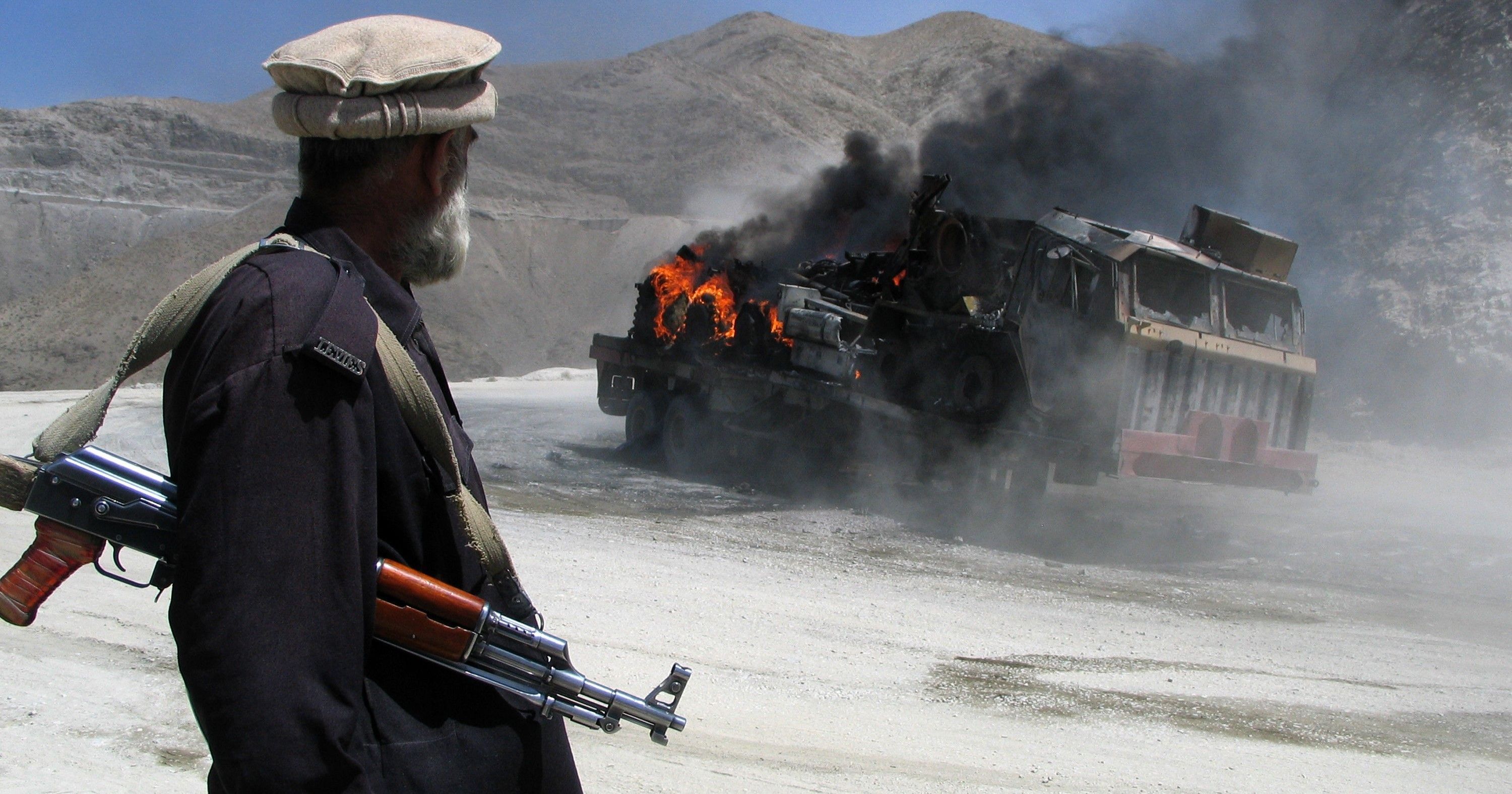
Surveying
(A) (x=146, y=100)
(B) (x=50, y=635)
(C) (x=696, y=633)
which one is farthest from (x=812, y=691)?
(A) (x=146, y=100)

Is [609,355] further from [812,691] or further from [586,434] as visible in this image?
[812,691]

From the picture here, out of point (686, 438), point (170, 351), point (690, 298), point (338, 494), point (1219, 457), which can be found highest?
point (690, 298)

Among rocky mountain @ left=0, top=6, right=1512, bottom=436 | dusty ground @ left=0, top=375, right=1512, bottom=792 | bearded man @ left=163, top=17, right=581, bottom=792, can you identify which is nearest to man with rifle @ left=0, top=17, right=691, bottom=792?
bearded man @ left=163, top=17, right=581, bottom=792

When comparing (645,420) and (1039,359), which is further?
(645,420)

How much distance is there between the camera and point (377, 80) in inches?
64.0

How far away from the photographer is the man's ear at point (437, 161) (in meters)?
1.76

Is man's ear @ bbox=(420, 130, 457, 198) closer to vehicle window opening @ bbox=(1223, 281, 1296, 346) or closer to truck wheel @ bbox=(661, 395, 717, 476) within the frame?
vehicle window opening @ bbox=(1223, 281, 1296, 346)

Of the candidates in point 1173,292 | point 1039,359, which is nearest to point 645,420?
point 1039,359

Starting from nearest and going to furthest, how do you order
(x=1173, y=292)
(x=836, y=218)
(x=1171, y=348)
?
(x=1171, y=348)
(x=1173, y=292)
(x=836, y=218)

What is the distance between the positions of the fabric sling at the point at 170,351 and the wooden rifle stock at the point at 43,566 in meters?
0.07

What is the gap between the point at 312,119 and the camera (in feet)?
5.40

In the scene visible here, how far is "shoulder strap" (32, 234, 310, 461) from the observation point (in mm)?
1511

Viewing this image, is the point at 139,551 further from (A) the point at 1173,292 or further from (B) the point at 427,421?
(A) the point at 1173,292

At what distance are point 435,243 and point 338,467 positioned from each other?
54cm
